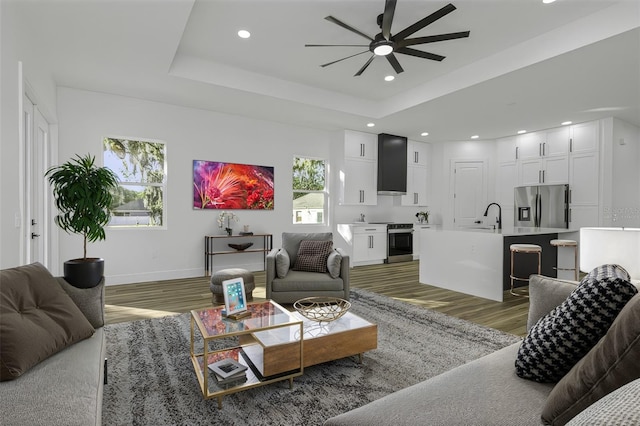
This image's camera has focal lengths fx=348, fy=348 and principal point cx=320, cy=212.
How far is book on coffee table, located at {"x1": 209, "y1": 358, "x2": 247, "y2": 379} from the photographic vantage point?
2.05 meters

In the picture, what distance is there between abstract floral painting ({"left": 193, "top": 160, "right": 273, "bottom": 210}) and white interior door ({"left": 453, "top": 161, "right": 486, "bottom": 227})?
4.38 metres

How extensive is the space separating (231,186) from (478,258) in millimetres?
3985

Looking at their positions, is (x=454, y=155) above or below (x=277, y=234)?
above

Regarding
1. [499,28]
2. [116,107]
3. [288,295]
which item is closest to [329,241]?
[288,295]

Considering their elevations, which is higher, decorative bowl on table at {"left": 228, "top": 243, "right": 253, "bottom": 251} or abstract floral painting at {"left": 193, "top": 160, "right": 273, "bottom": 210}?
abstract floral painting at {"left": 193, "top": 160, "right": 273, "bottom": 210}

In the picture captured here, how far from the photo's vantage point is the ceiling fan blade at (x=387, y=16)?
265cm

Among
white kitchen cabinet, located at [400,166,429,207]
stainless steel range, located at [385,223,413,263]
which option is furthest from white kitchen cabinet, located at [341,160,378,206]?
white kitchen cabinet, located at [400,166,429,207]

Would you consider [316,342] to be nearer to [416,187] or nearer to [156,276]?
[156,276]

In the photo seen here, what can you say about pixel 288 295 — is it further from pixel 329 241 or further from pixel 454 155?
pixel 454 155

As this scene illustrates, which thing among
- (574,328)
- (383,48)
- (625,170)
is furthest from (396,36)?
(625,170)

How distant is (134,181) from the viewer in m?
5.26

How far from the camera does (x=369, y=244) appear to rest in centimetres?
705

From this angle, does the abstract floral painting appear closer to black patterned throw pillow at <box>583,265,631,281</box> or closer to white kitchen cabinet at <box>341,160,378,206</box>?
white kitchen cabinet at <box>341,160,378,206</box>

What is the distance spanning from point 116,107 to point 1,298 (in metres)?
4.20
